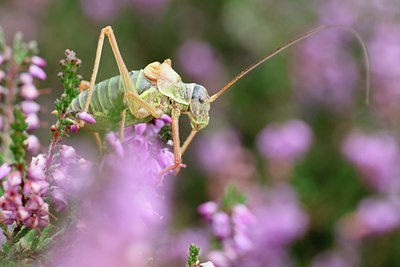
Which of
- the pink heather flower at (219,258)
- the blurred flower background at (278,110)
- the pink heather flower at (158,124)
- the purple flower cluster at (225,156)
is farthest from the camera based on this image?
the purple flower cluster at (225,156)

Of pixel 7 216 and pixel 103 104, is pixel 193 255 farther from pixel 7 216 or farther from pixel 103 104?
pixel 103 104

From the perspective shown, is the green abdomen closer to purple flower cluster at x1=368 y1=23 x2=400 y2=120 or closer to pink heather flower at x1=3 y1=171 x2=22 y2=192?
pink heather flower at x1=3 y1=171 x2=22 y2=192

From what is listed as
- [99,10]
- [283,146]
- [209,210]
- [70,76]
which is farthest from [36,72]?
[99,10]

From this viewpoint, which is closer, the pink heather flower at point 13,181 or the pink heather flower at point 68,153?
the pink heather flower at point 13,181

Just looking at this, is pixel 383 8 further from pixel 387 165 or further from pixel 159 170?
pixel 159 170

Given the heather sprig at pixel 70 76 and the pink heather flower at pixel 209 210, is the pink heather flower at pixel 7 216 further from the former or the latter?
the pink heather flower at pixel 209 210

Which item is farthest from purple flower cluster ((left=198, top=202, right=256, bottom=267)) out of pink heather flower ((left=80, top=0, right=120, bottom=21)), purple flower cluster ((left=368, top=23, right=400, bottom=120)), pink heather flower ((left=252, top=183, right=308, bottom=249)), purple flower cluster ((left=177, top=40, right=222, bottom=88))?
pink heather flower ((left=80, top=0, right=120, bottom=21))

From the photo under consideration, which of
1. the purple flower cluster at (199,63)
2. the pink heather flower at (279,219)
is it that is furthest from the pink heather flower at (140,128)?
the purple flower cluster at (199,63)

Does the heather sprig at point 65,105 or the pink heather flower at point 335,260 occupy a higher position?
the pink heather flower at point 335,260

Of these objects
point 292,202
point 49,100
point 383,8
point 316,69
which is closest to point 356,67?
point 316,69
